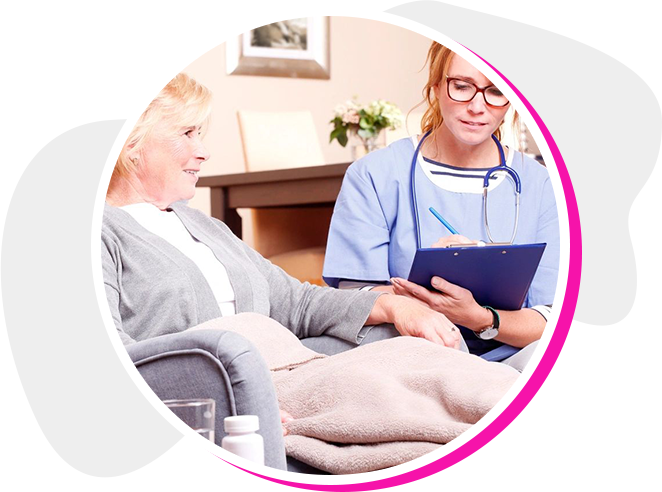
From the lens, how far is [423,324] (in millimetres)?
1625

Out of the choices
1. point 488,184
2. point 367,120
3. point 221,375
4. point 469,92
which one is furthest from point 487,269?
point 367,120

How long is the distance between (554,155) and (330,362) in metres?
0.51

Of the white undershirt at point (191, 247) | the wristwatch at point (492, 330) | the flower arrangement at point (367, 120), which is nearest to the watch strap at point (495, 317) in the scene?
the wristwatch at point (492, 330)

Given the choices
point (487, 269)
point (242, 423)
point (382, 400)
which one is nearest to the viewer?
point (242, 423)

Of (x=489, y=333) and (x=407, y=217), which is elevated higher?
(x=407, y=217)

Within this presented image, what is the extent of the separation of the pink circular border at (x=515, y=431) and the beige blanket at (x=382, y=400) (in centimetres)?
4

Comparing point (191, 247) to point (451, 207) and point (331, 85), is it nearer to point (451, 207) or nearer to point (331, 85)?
point (451, 207)

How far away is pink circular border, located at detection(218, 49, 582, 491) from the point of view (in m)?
1.39

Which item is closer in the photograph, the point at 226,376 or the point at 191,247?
the point at 226,376

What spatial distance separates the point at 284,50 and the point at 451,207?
302 centimetres

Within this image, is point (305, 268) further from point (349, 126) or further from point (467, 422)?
point (467, 422)

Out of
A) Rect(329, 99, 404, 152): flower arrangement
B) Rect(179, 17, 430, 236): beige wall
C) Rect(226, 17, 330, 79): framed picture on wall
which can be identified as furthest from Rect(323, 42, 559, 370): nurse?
Rect(226, 17, 330, 79): framed picture on wall

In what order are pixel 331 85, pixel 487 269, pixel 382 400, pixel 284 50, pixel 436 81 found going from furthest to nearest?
pixel 331 85 < pixel 284 50 < pixel 436 81 < pixel 487 269 < pixel 382 400

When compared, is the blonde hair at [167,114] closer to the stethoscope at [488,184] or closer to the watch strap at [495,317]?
the stethoscope at [488,184]
